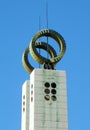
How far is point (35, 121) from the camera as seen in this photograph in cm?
5706

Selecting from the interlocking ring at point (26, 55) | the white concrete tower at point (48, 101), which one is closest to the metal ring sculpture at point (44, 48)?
the interlocking ring at point (26, 55)

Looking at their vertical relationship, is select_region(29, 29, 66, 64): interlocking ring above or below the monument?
above

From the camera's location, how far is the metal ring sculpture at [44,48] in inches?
2409

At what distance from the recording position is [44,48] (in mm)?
Result: 64625

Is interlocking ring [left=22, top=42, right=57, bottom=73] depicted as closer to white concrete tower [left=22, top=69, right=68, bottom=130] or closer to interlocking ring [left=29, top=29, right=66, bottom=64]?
interlocking ring [left=29, top=29, right=66, bottom=64]

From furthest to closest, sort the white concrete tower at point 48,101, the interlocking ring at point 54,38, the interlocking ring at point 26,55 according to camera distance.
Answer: the interlocking ring at point 26,55 → the interlocking ring at point 54,38 → the white concrete tower at point 48,101

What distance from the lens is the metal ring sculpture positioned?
6119cm

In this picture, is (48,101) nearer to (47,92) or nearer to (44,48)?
(47,92)

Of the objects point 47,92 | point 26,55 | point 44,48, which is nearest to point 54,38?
point 44,48

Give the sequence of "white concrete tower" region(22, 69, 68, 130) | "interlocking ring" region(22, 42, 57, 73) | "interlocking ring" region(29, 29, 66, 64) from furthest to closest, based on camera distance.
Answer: "interlocking ring" region(22, 42, 57, 73)
"interlocking ring" region(29, 29, 66, 64)
"white concrete tower" region(22, 69, 68, 130)

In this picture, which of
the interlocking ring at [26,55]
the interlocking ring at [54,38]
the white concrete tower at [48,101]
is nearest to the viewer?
the white concrete tower at [48,101]

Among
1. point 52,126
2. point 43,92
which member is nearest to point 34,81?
point 43,92

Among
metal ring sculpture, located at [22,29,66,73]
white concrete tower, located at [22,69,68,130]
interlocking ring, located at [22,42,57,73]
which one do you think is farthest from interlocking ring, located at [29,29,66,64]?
white concrete tower, located at [22,69,68,130]

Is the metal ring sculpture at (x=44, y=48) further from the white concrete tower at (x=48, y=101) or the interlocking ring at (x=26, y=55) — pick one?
the white concrete tower at (x=48, y=101)
